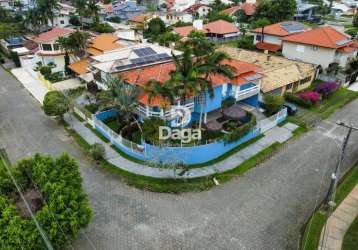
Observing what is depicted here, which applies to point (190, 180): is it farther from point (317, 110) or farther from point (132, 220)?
point (317, 110)

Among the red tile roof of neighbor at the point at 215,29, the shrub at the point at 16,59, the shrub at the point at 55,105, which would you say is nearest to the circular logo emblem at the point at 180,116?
the shrub at the point at 55,105

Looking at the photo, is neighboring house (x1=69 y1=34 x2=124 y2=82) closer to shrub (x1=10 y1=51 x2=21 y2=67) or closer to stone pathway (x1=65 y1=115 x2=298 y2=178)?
stone pathway (x1=65 y1=115 x2=298 y2=178)

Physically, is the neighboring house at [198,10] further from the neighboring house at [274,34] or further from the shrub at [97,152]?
the shrub at [97,152]

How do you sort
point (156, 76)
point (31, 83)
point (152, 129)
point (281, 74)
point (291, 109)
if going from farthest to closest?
point (31, 83)
point (281, 74)
point (291, 109)
point (156, 76)
point (152, 129)

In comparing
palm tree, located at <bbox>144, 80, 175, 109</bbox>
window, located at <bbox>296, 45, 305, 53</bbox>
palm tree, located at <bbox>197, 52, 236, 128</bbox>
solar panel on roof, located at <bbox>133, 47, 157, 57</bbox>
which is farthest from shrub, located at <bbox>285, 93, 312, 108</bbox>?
palm tree, located at <bbox>144, 80, 175, 109</bbox>

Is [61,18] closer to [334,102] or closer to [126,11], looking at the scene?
[126,11]

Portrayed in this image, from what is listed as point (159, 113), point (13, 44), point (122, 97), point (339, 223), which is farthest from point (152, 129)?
point (13, 44)
